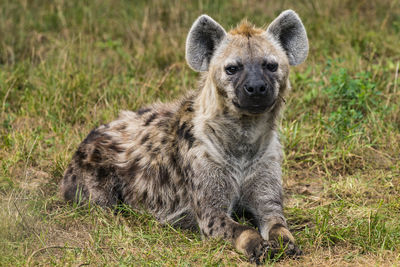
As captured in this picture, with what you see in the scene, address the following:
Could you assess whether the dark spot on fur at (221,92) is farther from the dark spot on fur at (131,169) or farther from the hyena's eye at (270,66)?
the dark spot on fur at (131,169)

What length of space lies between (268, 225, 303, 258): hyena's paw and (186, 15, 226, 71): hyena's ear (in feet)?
3.55

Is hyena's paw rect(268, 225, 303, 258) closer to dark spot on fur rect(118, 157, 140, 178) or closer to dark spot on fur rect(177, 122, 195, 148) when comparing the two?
dark spot on fur rect(177, 122, 195, 148)

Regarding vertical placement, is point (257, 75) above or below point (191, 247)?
above

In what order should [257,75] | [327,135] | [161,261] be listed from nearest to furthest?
[161,261]
[257,75]
[327,135]

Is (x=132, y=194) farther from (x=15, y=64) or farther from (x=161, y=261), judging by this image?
(x=15, y=64)

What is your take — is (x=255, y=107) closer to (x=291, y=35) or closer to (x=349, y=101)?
(x=291, y=35)

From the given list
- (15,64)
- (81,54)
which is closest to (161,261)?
(81,54)

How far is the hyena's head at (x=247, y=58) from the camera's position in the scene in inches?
133

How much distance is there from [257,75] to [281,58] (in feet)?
1.00

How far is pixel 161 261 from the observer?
10.3 feet

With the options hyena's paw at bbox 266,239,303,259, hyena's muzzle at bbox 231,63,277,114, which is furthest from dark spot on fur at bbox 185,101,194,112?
hyena's paw at bbox 266,239,303,259

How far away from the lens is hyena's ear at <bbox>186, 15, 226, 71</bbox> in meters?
3.71

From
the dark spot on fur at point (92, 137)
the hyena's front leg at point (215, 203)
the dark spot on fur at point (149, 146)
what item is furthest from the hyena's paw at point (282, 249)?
the dark spot on fur at point (92, 137)

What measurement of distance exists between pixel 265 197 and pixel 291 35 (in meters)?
0.96
